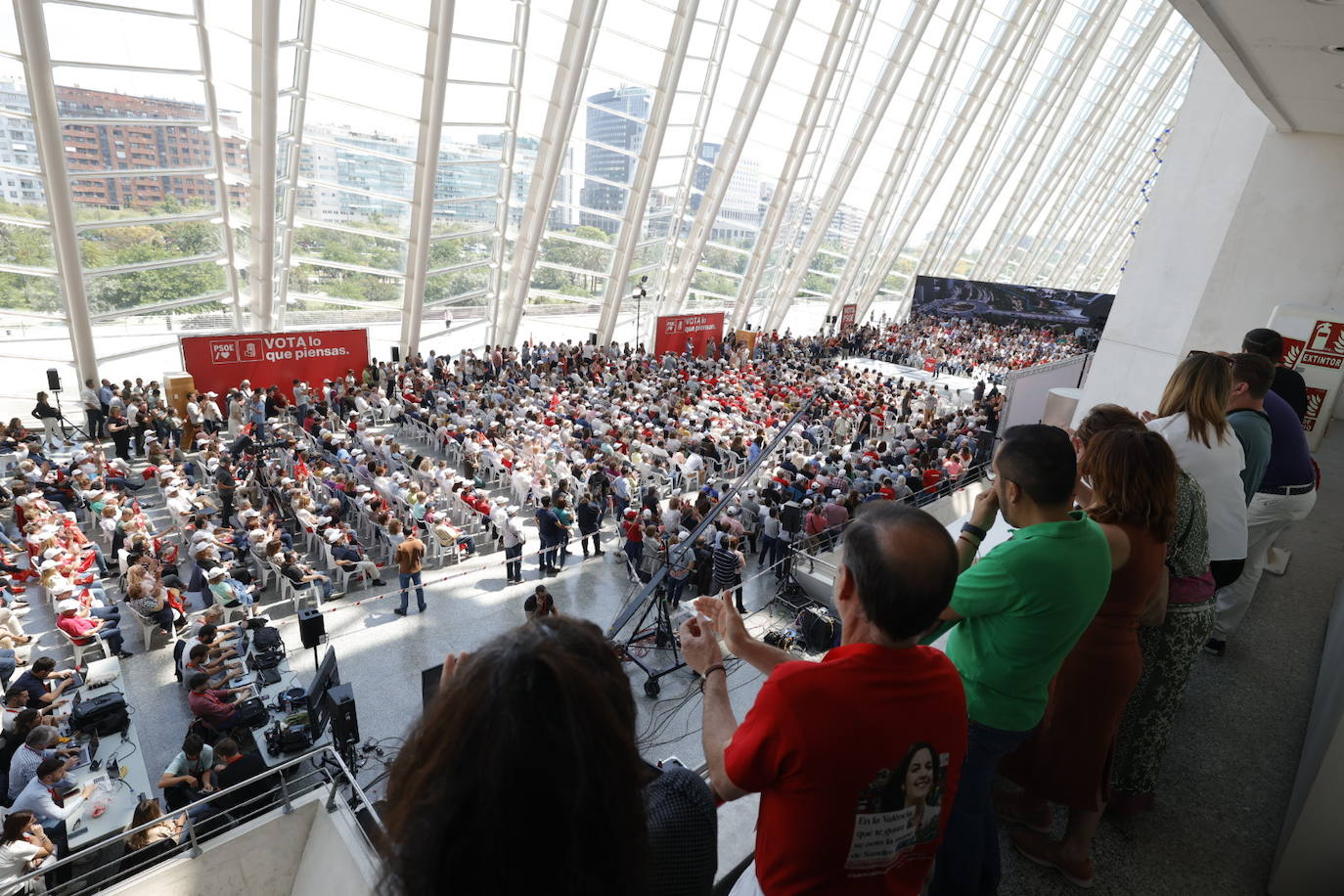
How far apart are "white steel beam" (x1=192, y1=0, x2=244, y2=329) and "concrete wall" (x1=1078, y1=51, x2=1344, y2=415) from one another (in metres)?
15.5

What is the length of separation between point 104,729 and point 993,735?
699 cm

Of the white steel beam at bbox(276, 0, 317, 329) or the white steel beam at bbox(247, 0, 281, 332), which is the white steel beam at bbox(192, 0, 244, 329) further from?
the white steel beam at bbox(276, 0, 317, 329)

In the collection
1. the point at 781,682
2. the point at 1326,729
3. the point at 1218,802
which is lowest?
the point at 1218,802

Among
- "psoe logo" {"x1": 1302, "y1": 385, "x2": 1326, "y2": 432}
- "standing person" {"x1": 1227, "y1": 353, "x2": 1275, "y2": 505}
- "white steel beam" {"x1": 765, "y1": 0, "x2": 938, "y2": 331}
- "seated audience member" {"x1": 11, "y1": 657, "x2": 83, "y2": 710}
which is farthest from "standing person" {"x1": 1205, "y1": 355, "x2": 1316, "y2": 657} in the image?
"white steel beam" {"x1": 765, "y1": 0, "x2": 938, "y2": 331}

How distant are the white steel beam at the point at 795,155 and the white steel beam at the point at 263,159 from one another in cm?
1455

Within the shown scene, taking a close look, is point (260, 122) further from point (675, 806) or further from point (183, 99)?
point (675, 806)

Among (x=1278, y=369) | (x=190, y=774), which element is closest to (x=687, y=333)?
(x=190, y=774)

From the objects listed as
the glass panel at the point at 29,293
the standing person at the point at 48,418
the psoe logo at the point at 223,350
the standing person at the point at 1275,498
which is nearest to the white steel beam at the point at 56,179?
the glass panel at the point at 29,293

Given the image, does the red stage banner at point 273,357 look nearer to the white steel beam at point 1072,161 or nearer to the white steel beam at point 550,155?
the white steel beam at point 550,155

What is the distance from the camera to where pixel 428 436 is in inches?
597

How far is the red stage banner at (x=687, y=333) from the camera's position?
23.1 meters

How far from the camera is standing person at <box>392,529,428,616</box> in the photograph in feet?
27.8

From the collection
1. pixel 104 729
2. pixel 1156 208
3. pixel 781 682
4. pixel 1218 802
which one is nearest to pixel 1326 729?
pixel 1218 802

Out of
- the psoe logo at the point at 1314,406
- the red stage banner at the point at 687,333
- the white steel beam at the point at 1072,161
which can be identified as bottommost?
the red stage banner at the point at 687,333
